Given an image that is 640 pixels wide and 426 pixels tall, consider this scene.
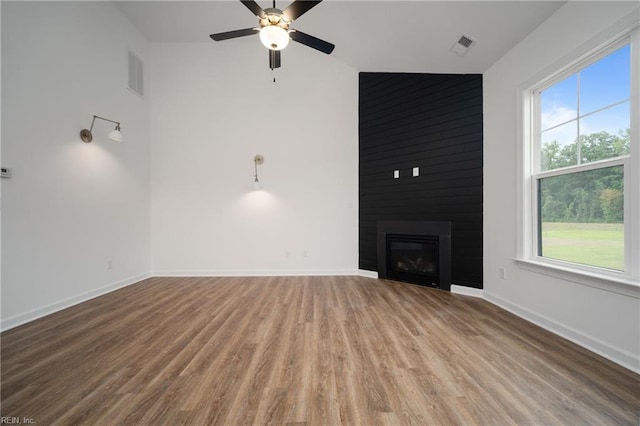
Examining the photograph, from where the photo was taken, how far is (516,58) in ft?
9.08

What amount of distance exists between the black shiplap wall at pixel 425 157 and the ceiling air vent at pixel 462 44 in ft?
1.44

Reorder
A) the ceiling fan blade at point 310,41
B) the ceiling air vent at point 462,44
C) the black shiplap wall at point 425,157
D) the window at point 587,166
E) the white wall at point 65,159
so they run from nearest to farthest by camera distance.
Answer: the window at point 587,166, the ceiling fan blade at point 310,41, the white wall at point 65,159, the ceiling air vent at point 462,44, the black shiplap wall at point 425,157

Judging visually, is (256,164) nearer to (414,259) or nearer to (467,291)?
(414,259)

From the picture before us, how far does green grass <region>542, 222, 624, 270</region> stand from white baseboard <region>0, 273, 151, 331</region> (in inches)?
218

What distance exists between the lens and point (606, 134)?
196 centimetres

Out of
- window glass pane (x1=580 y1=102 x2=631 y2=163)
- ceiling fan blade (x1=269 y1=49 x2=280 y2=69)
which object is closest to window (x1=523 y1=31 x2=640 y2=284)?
window glass pane (x1=580 y1=102 x2=631 y2=163)

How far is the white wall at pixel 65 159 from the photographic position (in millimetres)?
2289

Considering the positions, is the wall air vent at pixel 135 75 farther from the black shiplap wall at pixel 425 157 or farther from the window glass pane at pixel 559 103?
the window glass pane at pixel 559 103

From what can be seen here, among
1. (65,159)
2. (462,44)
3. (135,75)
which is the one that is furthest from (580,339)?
→ (135,75)

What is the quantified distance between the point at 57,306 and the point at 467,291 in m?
5.20

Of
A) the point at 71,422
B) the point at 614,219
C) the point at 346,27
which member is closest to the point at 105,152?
the point at 71,422

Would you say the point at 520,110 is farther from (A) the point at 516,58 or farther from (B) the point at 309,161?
(B) the point at 309,161

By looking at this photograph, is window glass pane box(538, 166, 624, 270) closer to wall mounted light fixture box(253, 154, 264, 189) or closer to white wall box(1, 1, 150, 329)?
wall mounted light fixture box(253, 154, 264, 189)

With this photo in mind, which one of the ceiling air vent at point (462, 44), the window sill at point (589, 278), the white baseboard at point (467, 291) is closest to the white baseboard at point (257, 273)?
the white baseboard at point (467, 291)
